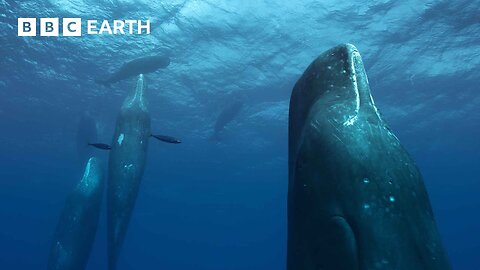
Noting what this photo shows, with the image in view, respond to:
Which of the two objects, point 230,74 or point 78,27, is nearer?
point 78,27

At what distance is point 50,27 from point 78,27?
4.58 ft

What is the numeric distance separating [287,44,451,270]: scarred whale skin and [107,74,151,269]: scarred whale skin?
878 centimetres

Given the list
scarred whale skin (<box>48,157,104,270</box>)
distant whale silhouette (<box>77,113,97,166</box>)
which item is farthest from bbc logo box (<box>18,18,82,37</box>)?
scarred whale skin (<box>48,157,104,270</box>)

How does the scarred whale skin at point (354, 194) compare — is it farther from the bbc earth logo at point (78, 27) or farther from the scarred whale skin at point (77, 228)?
the bbc earth logo at point (78, 27)

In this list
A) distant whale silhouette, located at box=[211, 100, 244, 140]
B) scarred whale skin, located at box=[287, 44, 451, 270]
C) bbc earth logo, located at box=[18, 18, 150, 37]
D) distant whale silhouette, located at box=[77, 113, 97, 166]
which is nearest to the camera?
scarred whale skin, located at box=[287, 44, 451, 270]

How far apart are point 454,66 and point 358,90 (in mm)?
24470

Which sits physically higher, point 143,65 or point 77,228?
point 143,65

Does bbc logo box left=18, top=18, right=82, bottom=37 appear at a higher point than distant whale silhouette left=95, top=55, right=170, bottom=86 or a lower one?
higher

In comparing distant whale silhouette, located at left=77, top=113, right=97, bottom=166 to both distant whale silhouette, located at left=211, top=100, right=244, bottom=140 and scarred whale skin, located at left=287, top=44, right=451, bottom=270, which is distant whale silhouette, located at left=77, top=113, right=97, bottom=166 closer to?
distant whale silhouette, located at left=211, top=100, right=244, bottom=140

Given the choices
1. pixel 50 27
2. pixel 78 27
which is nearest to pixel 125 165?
pixel 78 27

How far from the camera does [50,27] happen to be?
17672mm

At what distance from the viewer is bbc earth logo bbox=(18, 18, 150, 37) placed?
1705 cm

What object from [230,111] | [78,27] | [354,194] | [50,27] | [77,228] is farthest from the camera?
[230,111]

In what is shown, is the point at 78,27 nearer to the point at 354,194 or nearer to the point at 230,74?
the point at 230,74
